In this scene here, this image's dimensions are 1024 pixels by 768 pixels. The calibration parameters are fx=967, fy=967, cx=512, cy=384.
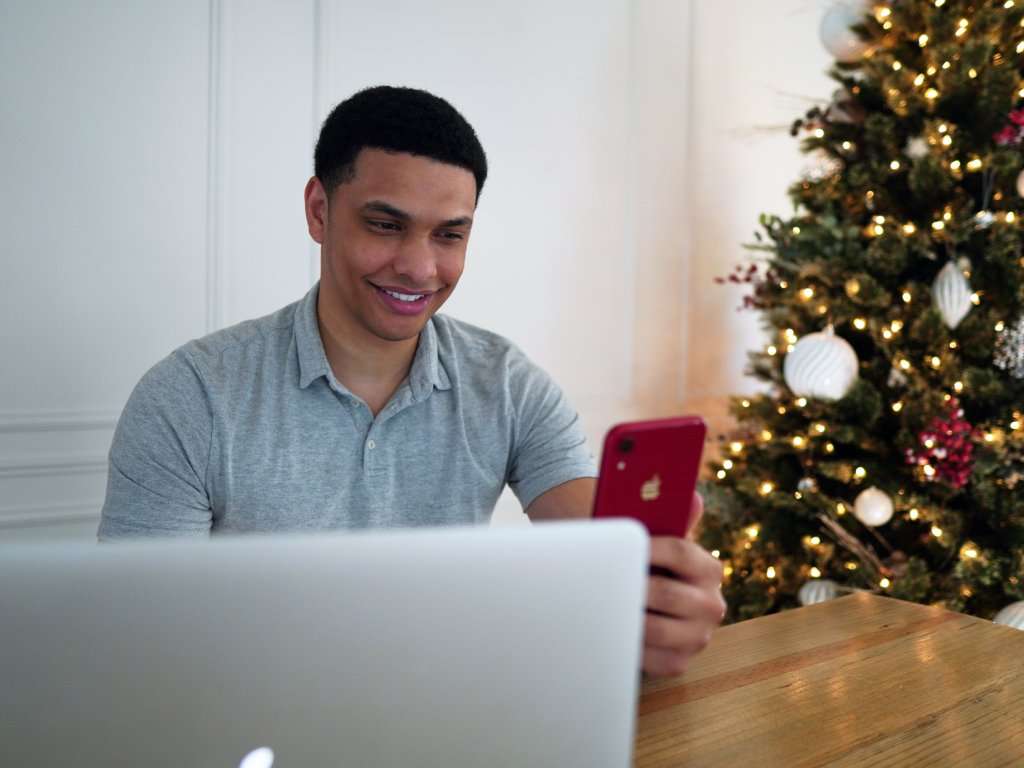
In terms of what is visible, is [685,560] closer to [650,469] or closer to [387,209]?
[650,469]

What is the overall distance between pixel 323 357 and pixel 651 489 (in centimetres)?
82

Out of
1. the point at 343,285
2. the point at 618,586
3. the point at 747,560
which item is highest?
the point at 343,285

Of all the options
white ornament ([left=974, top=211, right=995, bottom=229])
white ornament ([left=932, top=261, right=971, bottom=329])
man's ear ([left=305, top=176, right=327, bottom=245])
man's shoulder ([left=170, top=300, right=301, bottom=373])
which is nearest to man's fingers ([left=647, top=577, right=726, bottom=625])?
man's shoulder ([left=170, top=300, right=301, bottom=373])

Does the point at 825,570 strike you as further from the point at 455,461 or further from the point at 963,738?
the point at 963,738

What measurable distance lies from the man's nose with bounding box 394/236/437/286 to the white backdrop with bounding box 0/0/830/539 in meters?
1.17

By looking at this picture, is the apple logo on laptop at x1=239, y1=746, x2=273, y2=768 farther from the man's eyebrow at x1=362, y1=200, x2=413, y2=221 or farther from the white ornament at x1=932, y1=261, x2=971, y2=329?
the white ornament at x1=932, y1=261, x2=971, y2=329

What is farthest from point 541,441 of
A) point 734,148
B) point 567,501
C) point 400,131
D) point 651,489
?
point 734,148

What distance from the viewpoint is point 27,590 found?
0.45m

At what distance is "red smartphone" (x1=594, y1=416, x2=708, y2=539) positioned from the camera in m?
0.68

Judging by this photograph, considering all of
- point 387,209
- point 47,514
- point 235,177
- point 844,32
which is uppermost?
point 844,32

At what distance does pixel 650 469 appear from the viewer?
0.72m

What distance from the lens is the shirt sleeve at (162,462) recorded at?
4.26 ft

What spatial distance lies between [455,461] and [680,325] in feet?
7.81

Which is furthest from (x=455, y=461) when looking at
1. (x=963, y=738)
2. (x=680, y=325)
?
(x=680, y=325)
